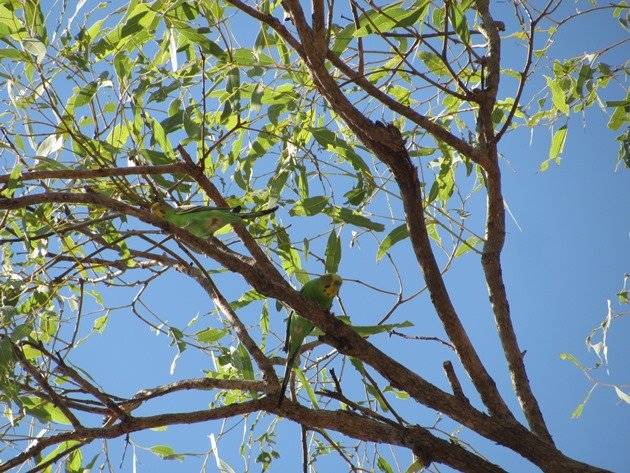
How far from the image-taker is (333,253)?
3.79 ft

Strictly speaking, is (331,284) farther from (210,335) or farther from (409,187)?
(210,335)

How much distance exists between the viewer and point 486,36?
1.29 metres

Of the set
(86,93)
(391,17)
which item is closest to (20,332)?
(86,93)

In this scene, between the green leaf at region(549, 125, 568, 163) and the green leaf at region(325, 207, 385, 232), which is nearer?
the green leaf at region(325, 207, 385, 232)

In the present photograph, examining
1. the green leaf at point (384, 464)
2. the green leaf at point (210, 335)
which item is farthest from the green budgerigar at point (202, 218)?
the green leaf at point (384, 464)

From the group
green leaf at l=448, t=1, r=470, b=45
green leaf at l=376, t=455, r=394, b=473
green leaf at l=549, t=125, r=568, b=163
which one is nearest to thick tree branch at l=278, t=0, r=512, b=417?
green leaf at l=448, t=1, r=470, b=45

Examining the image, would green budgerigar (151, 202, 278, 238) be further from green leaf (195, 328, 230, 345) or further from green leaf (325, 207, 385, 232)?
green leaf (195, 328, 230, 345)

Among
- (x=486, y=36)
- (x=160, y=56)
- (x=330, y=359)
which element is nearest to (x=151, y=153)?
(x=160, y=56)

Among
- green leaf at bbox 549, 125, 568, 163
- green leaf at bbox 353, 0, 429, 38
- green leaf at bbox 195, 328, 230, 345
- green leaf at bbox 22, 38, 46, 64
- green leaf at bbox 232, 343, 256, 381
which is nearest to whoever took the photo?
green leaf at bbox 22, 38, 46, 64

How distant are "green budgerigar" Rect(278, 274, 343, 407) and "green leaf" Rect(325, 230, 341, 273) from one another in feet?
0.44

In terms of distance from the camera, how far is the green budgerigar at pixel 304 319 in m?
0.98

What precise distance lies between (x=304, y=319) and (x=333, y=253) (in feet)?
0.69

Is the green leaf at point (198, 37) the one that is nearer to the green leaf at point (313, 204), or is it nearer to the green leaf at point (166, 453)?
the green leaf at point (313, 204)

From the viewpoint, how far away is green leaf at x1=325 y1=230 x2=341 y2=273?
1146 millimetres
